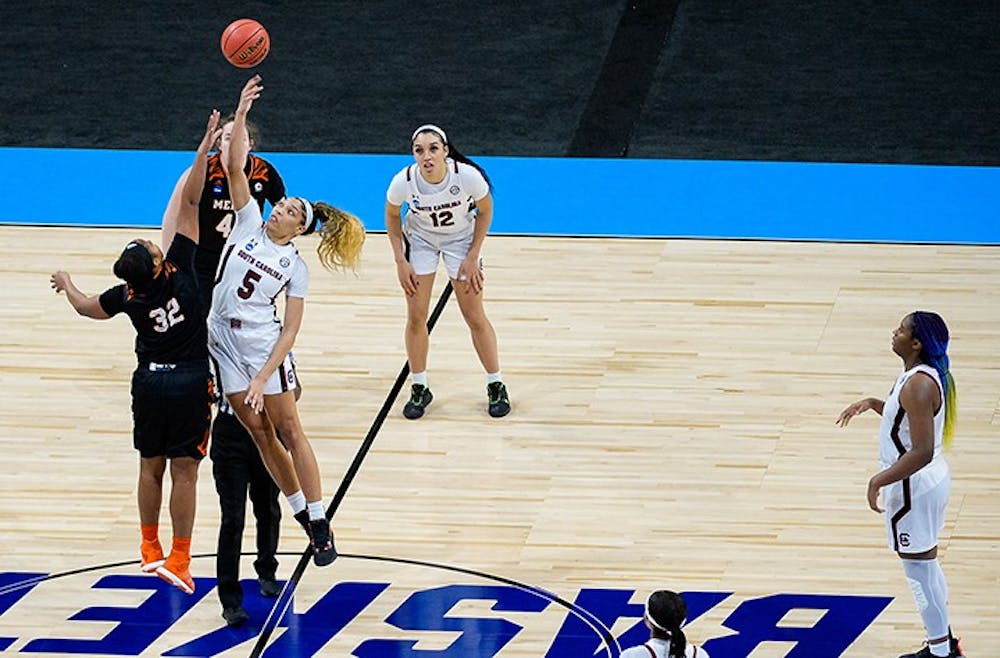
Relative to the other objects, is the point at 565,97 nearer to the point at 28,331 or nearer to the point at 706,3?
the point at 706,3

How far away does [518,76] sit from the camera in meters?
15.4

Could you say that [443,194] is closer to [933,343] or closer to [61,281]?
[61,281]

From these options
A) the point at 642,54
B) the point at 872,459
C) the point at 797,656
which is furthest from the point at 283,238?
the point at 642,54

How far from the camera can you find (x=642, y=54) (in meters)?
15.6

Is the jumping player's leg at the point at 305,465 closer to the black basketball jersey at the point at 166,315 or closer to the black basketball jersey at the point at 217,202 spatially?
the black basketball jersey at the point at 166,315

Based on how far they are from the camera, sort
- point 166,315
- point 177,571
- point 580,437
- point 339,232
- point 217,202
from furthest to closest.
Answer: point 580,437 < point 217,202 < point 339,232 < point 177,571 < point 166,315

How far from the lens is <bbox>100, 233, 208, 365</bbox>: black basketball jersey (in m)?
7.30

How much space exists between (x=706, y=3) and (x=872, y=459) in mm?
8357

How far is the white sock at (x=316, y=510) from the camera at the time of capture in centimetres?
784

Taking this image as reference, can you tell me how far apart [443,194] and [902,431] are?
3266mm

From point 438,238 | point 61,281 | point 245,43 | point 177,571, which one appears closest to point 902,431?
point 177,571

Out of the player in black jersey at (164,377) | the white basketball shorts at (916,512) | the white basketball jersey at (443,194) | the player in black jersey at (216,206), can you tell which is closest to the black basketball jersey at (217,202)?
the player in black jersey at (216,206)

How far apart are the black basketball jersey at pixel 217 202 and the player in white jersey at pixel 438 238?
659 mm

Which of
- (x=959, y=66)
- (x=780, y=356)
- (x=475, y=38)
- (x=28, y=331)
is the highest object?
(x=28, y=331)
